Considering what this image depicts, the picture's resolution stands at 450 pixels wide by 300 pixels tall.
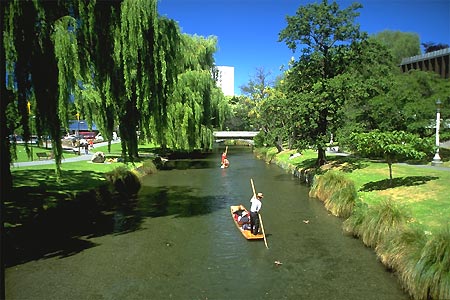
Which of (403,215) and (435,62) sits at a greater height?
(435,62)

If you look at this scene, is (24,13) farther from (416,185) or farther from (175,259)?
(416,185)

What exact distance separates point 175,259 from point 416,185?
1145 cm

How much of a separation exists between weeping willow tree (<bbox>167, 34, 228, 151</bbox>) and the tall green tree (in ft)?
28.8

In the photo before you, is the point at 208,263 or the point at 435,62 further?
the point at 435,62

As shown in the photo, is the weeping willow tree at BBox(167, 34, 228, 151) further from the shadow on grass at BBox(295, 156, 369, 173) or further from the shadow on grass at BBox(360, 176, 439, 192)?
the shadow on grass at BBox(360, 176, 439, 192)

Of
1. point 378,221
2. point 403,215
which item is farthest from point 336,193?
point 403,215

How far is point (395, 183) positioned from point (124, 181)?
1493cm

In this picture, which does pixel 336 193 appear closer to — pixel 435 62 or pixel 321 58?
pixel 321 58

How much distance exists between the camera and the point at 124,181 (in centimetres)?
2362

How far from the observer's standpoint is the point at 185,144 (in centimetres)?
3375

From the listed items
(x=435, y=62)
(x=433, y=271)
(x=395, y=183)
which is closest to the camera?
(x=433, y=271)

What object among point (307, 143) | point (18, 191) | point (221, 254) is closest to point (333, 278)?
point (221, 254)

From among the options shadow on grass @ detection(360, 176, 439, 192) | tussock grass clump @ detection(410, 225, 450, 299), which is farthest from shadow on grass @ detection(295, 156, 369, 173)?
tussock grass clump @ detection(410, 225, 450, 299)

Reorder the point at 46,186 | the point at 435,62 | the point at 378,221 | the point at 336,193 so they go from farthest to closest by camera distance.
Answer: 1. the point at 435,62
2. the point at 336,193
3. the point at 46,186
4. the point at 378,221
